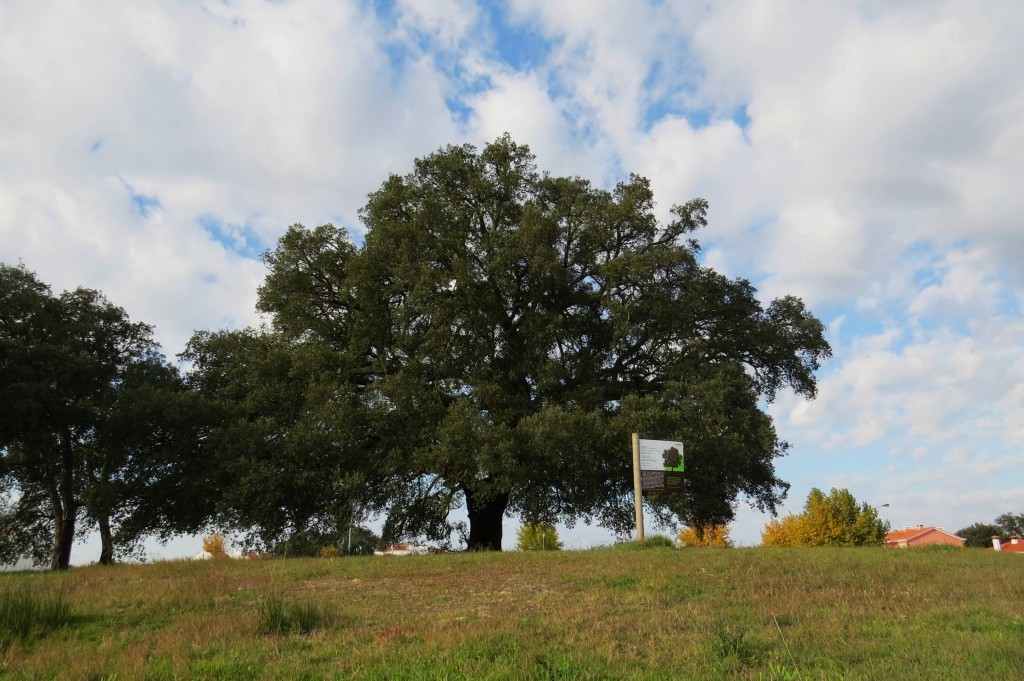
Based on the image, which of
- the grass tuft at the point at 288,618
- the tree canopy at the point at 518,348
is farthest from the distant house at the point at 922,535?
the grass tuft at the point at 288,618

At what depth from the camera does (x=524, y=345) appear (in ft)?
81.3

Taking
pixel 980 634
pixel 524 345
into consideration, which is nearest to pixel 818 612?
pixel 980 634

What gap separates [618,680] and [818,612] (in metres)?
4.03

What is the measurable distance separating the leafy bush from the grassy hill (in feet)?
0.09

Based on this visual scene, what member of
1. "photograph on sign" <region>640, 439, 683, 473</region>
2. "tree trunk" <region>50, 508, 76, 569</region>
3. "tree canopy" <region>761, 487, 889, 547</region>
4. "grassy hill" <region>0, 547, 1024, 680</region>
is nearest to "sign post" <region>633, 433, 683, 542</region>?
"photograph on sign" <region>640, 439, 683, 473</region>

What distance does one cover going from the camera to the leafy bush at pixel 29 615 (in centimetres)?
796

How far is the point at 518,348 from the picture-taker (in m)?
25.2

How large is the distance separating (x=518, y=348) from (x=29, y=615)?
59.7ft

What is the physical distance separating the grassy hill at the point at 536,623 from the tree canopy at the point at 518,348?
8864 mm

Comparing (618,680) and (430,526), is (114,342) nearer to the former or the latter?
(430,526)

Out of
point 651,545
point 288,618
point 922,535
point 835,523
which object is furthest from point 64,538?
point 922,535

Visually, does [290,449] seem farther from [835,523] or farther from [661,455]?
[835,523]

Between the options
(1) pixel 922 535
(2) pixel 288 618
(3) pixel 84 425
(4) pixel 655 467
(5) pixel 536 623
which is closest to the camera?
(5) pixel 536 623

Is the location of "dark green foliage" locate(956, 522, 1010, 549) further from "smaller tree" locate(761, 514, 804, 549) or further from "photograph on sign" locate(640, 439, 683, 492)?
A: "photograph on sign" locate(640, 439, 683, 492)
